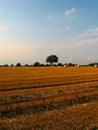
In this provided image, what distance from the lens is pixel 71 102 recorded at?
14.0 metres

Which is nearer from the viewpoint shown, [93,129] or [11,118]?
[93,129]

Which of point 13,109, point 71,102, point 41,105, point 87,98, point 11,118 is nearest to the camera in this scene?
point 11,118

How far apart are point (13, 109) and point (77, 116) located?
2966mm

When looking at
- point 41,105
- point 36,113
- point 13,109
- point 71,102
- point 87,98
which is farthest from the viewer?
point 87,98

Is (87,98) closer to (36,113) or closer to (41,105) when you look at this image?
(41,105)

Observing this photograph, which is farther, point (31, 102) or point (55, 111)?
point (31, 102)

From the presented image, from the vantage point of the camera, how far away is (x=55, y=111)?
1153 centimetres

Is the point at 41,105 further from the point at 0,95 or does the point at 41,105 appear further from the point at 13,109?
the point at 0,95

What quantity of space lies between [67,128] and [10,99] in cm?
642

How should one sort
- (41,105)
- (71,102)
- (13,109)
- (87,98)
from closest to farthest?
(13,109)
(41,105)
(71,102)
(87,98)

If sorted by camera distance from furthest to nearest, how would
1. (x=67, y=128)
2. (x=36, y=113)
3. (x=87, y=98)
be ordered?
(x=87, y=98) → (x=36, y=113) → (x=67, y=128)

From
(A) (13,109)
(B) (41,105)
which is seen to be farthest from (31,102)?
(A) (13,109)

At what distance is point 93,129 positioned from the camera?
354 inches

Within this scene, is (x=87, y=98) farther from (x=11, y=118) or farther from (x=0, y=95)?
(x=11, y=118)
